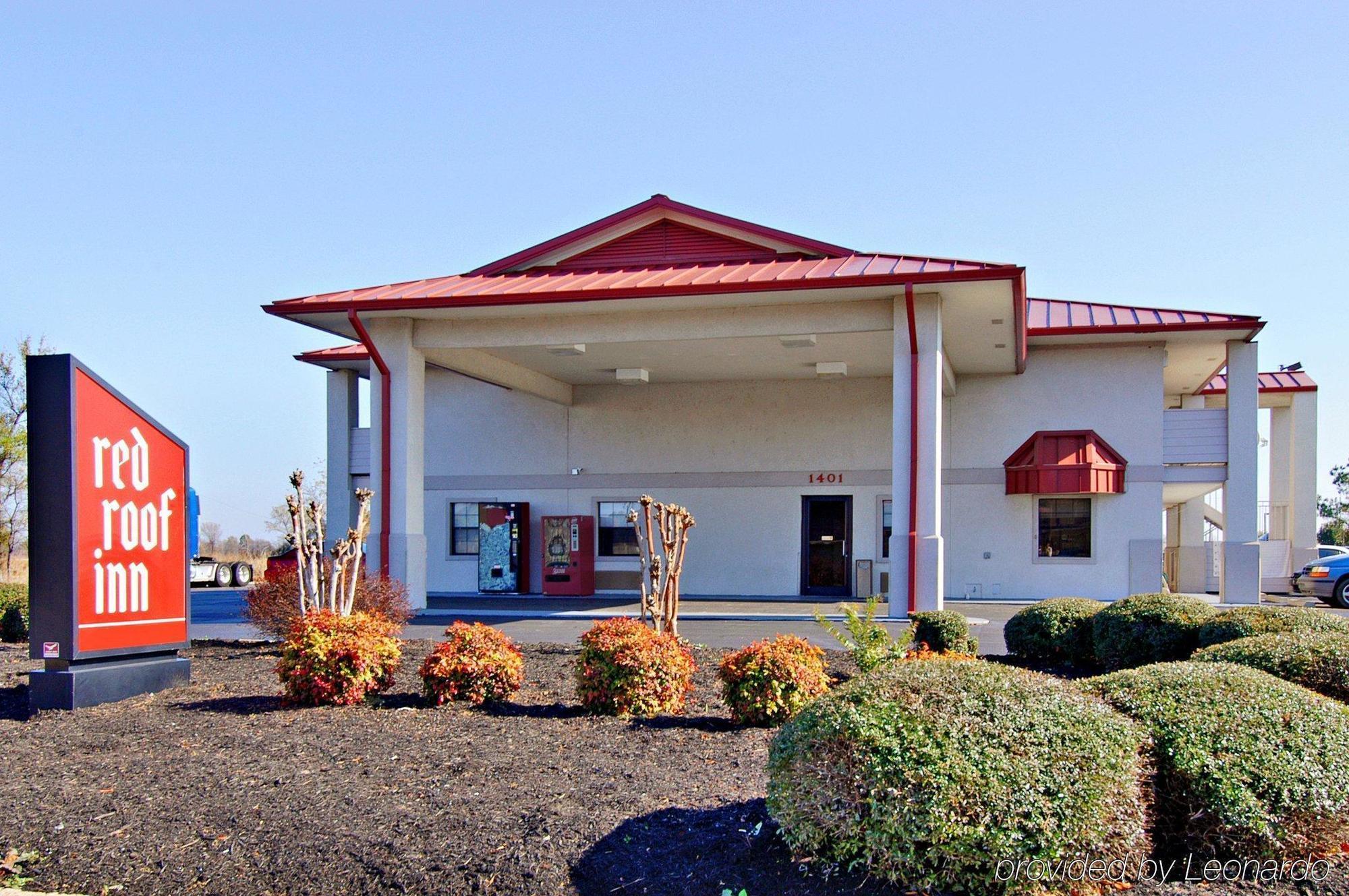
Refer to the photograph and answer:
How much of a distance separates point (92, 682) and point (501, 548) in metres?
15.5

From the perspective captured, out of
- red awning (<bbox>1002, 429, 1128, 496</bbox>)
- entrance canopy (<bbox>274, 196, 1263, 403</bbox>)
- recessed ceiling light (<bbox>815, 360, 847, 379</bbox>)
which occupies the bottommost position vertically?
red awning (<bbox>1002, 429, 1128, 496</bbox>)

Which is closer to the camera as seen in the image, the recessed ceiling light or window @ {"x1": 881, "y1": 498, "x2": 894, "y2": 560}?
the recessed ceiling light

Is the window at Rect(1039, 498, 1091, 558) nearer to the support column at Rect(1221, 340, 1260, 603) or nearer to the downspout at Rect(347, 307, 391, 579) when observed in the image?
the support column at Rect(1221, 340, 1260, 603)

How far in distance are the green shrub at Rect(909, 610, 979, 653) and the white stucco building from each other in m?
5.15

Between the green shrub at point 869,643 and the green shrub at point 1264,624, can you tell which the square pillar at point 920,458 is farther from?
the green shrub at point 869,643

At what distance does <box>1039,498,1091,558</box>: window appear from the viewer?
22.6 m

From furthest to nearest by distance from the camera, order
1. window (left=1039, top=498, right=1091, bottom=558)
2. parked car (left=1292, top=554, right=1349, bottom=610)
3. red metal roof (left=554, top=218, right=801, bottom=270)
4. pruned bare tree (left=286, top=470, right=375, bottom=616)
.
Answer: parked car (left=1292, top=554, right=1349, bottom=610) → window (left=1039, top=498, right=1091, bottom=558) → red metal roof (left=554, top=218, right=801, bottom=270) → pruned bare tree (left=286, top=470, right=375, bottom=616)

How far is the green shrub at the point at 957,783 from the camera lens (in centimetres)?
442

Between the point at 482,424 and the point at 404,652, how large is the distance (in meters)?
13.6

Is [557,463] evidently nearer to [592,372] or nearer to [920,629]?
[592,372]

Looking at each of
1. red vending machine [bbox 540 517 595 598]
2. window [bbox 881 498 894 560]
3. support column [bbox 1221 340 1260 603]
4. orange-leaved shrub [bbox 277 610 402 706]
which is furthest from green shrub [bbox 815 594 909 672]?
red vending machine [bbox 540 517 595 598]

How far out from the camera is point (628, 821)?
18.6 ft

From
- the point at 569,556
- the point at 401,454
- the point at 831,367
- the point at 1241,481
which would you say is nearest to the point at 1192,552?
the point at 1241,481
